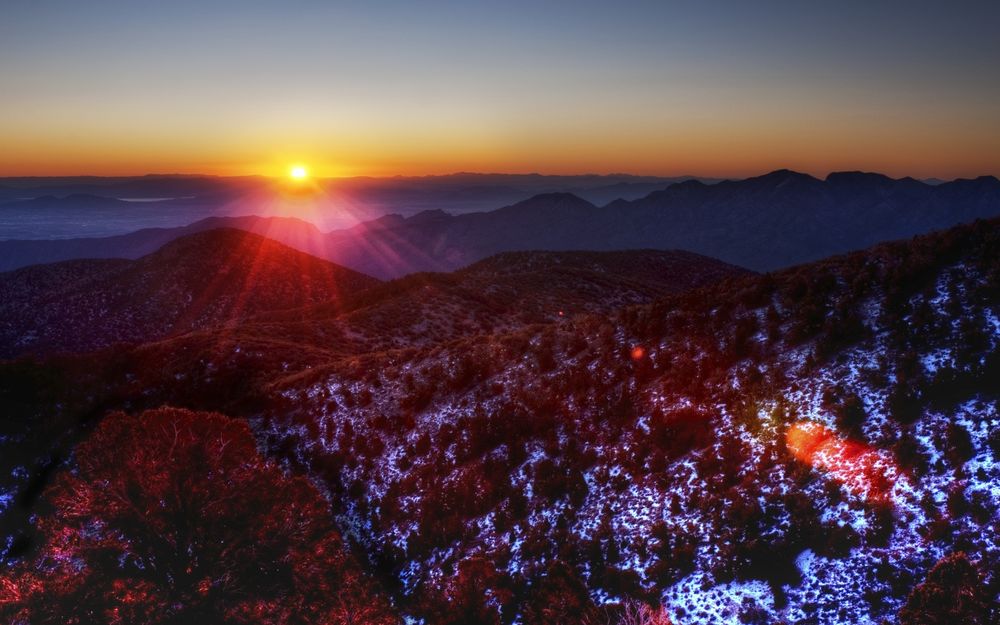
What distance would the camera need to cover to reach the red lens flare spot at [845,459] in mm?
14117

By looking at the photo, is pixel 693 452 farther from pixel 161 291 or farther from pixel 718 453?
pixel 161 291

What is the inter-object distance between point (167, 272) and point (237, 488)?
94369 mm

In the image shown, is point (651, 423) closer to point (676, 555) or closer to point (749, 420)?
point (749, 420)

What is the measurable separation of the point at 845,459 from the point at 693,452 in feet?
14.5

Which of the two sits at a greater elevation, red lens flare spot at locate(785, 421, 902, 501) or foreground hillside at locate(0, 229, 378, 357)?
red lens flare spot at locate(785, 421, 902, 501)

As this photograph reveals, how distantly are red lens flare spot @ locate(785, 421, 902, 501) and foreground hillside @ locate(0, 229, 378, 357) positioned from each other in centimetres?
5435

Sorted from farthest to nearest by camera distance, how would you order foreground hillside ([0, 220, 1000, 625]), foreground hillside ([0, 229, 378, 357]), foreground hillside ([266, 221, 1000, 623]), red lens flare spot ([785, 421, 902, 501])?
foreground hillside ([0, 229, 378, 357]) < red lens flare spot ([785, 421, 902, 501]) < foreground hillside ([266, 221, 1000, 623]) < foreground hillside ([0, 220, 1000, 625])

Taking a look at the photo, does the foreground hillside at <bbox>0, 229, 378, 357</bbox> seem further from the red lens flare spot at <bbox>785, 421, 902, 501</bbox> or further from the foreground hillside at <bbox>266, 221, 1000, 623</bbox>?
the red lens flare spot at <bbox>785, 421, 902, 501</bbox>

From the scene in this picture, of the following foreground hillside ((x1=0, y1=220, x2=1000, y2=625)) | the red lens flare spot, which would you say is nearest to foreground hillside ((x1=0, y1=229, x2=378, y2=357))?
foreground hillside ((x1=0, y1=220, x2=1000, y2=625))

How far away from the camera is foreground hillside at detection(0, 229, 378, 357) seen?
71750 millimetres

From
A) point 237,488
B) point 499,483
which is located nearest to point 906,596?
point 499,483

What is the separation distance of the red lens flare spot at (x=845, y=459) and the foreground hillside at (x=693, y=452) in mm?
70

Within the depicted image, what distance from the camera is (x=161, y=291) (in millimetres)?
86625

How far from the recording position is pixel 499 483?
1994 cm
